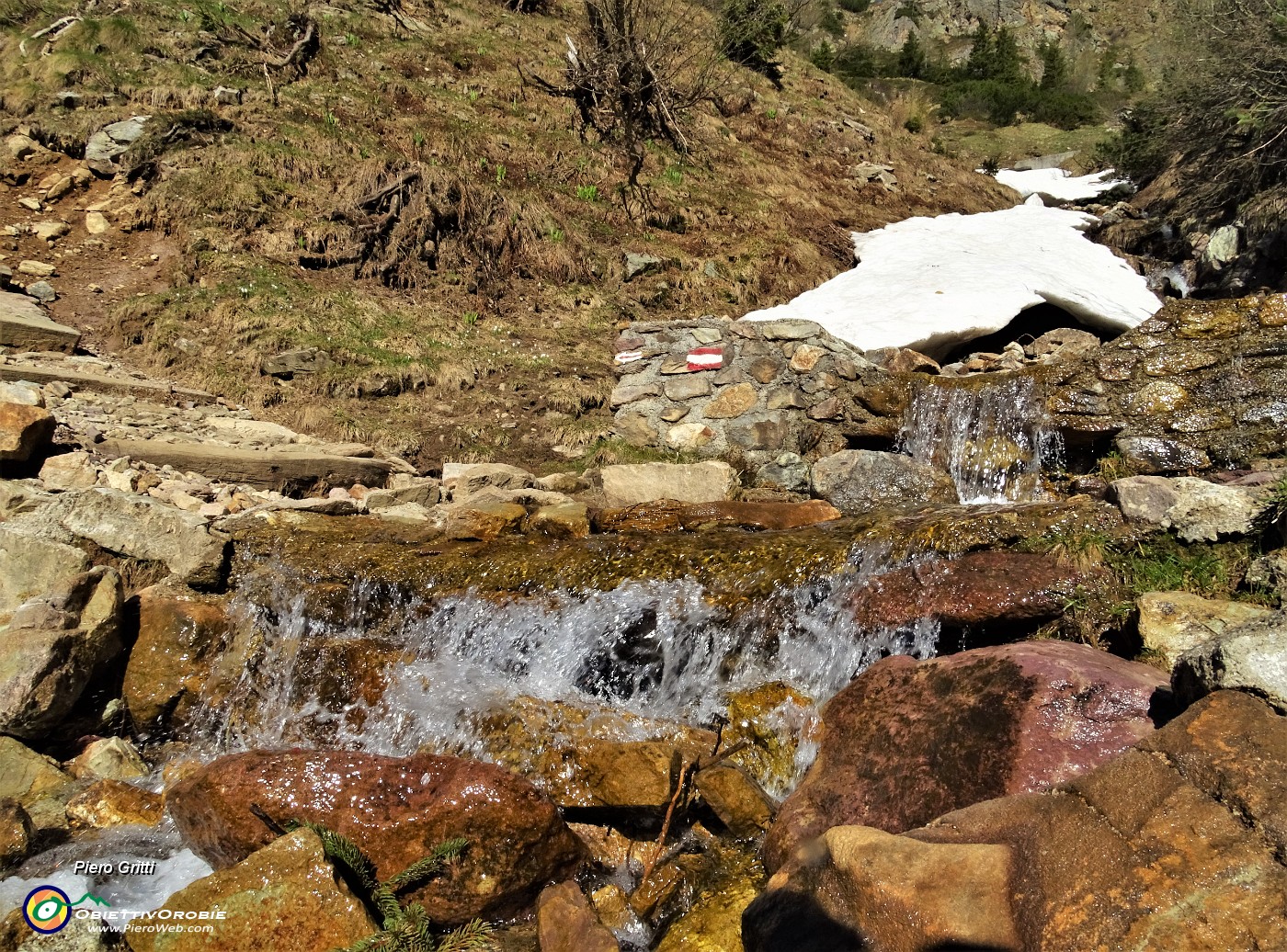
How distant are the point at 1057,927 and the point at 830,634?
233 cm

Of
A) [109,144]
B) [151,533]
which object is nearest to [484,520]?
[151,533]

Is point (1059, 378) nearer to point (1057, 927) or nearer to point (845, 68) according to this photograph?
point (1057, 927)

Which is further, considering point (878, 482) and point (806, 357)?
point (806, 357)

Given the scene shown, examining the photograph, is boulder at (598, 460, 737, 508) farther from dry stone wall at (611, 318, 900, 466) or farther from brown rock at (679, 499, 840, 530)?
dry stone wall at (611, 318, 900, 466)

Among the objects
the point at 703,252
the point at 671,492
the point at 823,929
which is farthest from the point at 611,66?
the point at 823,929

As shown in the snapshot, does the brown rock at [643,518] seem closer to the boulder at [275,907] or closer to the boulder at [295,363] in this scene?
the boulder at [275,907]

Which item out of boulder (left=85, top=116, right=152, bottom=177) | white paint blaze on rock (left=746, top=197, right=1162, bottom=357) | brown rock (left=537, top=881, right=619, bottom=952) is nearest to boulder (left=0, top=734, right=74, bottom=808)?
brown rock (left=537, top=881, right=619, bottom=952)

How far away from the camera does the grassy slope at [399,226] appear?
293 inches

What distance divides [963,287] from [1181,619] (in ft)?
21.5

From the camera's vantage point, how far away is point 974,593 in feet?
13.3

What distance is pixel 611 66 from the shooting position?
12797mm

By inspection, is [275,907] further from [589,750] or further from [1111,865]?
[1111,865]

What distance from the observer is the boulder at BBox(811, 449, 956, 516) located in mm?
6055

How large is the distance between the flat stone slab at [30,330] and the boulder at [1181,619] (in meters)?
8.19
